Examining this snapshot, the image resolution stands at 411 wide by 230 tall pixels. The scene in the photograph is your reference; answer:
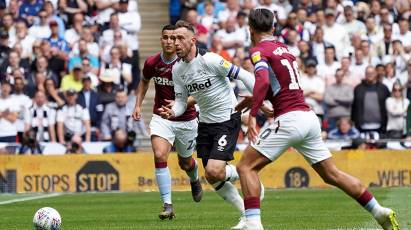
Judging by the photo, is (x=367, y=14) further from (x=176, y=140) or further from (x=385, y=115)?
(x=176, y=140)

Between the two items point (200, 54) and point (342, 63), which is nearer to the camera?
point (200, 54)

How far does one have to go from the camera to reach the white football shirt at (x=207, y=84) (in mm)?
14141

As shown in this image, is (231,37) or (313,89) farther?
(231,37)

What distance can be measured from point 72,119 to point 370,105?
20.7 ft

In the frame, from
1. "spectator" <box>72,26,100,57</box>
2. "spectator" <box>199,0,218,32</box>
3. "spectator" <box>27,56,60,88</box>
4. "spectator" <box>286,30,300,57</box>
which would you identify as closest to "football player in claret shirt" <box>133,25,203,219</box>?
"spectator" <box>27,56,60,88</box>

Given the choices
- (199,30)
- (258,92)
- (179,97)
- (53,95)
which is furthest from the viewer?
(199,30)

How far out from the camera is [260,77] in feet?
36.3

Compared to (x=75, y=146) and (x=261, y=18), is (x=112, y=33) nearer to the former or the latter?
(x=75, y=146)

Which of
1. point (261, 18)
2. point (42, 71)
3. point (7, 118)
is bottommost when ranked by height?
point (7, 118)

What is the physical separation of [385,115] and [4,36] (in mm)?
8916

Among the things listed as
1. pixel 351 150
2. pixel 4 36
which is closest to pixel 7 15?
pixel 4 36

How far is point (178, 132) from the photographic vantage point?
15789mm

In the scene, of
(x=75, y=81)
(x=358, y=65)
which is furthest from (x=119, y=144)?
(x=358, y=65)

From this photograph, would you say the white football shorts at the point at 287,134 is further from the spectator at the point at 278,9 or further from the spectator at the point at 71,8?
the spectator at the point at 71,8
